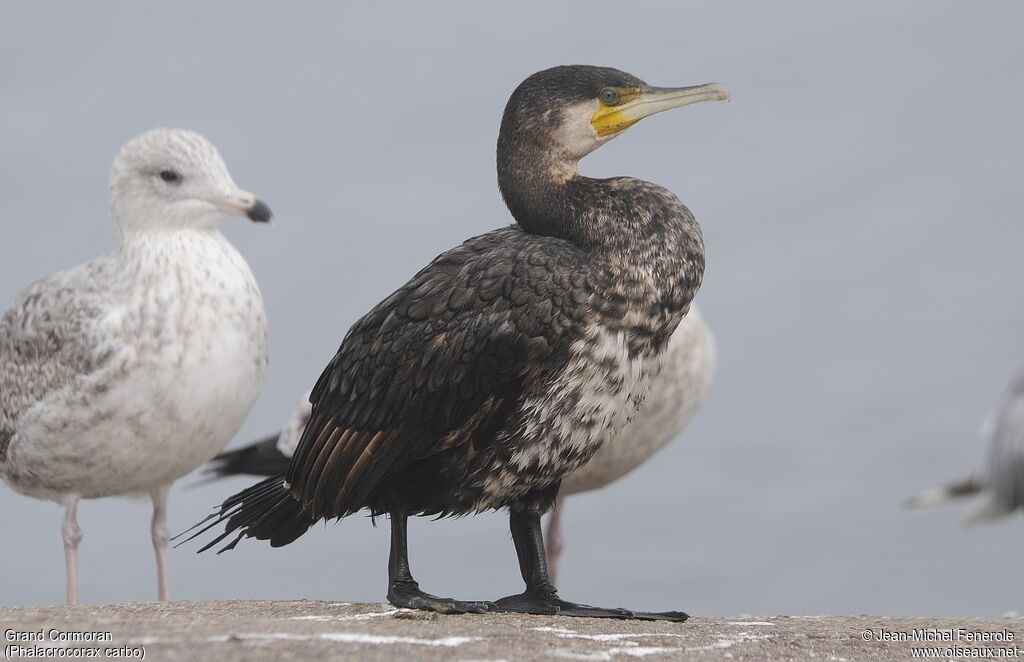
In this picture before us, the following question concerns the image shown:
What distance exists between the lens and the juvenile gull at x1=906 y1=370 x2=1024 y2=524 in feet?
19.7

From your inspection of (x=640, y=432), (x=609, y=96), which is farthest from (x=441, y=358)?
(x=640, y=432)

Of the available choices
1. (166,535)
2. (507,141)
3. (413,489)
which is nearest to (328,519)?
(413,489)

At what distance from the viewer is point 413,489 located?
557 centimetres

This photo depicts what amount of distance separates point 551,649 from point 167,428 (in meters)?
3.42

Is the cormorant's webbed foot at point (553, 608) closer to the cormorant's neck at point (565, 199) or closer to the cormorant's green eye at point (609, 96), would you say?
the cormorant's neck at point (565, 199)

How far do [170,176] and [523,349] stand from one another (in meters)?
3.95

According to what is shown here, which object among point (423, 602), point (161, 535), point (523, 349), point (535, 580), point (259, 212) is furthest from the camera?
point (161, 535)

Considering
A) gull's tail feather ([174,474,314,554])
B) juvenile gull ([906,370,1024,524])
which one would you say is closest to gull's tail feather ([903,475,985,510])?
juvenile gull ([906,370,1024,524])

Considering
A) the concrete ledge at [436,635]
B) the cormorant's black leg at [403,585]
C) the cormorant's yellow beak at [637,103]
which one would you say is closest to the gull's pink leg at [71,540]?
the concrete ledge at [436,635]

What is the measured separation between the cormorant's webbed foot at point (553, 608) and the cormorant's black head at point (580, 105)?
169 centimetres

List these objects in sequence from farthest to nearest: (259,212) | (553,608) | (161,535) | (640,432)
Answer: (640,432) → (161,535) → (259,212) → (553,608)

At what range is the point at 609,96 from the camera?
5680 mm

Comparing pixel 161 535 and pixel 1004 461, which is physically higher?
pixel 161 535

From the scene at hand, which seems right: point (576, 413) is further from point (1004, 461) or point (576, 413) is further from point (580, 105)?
point (1004, 461)
